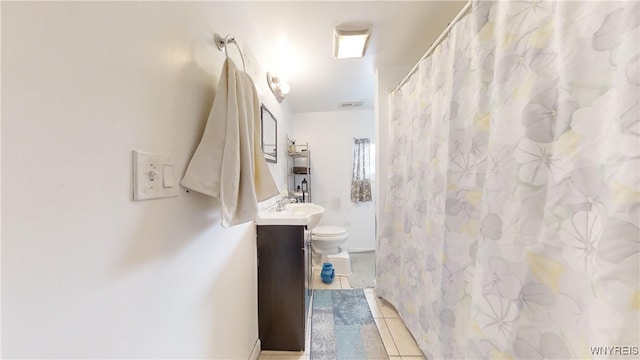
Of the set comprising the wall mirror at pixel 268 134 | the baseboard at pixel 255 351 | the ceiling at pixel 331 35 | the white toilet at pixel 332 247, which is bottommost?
the baseboard at pixel 255 351

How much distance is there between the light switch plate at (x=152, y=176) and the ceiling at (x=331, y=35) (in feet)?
3.96

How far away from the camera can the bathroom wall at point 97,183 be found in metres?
0.35

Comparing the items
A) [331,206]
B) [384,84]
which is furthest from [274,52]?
[331,206]

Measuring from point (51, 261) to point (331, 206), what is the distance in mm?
3090

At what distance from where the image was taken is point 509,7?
2.52 feet

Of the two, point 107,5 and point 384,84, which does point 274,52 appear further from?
point 107,5

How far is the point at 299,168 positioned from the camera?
10.8ft

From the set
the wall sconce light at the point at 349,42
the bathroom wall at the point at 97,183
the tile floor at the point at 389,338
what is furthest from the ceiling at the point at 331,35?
the tile floor at the point at 389,338

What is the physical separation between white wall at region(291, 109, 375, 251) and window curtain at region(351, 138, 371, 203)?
7 centimetres

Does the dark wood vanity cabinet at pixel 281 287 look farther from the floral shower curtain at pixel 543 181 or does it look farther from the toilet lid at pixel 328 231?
the toilet lid at pixel 328 231

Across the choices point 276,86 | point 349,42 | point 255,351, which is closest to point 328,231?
point 255,351

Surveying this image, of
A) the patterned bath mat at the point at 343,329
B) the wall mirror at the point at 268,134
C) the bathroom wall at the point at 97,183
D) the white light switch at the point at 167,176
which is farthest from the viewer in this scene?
the wall mirror at the point at 268,134

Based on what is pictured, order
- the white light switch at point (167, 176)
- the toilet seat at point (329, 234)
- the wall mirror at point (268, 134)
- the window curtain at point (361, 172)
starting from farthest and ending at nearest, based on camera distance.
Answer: the window curtain at point (361, 172), the toilet seat at point (329, 234), the wall mirror at point (268, 134), the white light switch at point (167, 176)

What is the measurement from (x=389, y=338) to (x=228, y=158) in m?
1.63
